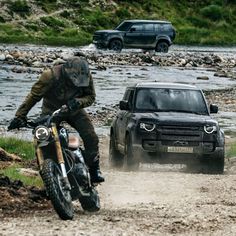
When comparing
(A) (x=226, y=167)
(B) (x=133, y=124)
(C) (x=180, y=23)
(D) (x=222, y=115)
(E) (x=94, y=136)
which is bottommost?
(C) (x=180, y=23)

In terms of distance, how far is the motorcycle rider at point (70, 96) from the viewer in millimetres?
10375

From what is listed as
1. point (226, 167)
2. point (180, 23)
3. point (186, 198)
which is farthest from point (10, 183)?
point (180, 23)

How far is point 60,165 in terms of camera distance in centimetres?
1006

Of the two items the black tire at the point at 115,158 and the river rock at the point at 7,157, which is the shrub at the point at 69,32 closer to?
the black tire at the point at 115,158

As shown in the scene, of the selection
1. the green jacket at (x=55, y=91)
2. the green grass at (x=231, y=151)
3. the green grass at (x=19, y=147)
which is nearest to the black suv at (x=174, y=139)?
the green grass at (x=19, y=147)

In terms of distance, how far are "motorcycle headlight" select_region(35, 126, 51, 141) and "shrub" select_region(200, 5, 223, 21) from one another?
82929 mm

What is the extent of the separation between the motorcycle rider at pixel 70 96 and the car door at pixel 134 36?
183 ft

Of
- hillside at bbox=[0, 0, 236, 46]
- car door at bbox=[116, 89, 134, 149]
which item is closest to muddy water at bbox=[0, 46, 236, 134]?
car door at bbox=[116, 89, 134, 149]

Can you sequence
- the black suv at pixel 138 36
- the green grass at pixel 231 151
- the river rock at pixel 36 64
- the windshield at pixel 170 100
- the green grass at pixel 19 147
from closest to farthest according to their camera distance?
the windshield at pixel 170 100
the green grass at pixel 19 147
the green grass at pixel 231 151
the river rock at pixel 36 64
the black suv at pixel 138 36

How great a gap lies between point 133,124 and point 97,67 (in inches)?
1279

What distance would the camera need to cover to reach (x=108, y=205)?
11805 millimetres

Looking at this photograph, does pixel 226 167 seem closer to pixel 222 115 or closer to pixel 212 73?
pixel 222 115

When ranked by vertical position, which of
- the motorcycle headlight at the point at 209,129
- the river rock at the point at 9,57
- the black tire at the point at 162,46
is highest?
the motorcycle headlight at the point at 209,129

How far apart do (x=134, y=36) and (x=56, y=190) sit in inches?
2255
